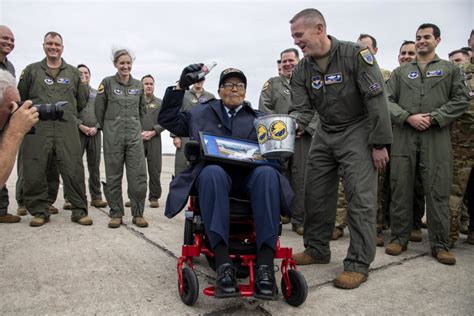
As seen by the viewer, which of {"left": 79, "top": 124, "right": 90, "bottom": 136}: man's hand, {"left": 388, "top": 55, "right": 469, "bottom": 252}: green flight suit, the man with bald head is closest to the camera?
{"left": 388, "top": 55, "right": 469, "bottom": 252}: green flight suit

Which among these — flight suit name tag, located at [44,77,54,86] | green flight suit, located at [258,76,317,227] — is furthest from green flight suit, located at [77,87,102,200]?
green flight suit, located at [258,76,317,227]

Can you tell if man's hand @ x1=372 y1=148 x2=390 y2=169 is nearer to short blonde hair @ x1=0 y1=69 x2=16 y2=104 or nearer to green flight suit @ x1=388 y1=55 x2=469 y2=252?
green flight suit @ x1=388 y1=55 x2=469 y2=252

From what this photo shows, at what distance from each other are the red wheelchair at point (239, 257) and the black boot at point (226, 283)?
0.05 metres

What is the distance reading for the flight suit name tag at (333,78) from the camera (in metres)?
2.75

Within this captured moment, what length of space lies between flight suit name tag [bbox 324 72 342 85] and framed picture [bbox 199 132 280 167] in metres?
0.75

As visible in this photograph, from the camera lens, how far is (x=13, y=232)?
3.70 m

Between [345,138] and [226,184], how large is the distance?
1.11 metres

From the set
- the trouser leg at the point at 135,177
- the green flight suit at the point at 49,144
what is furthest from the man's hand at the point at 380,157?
the green flight suit at the point at 49,144

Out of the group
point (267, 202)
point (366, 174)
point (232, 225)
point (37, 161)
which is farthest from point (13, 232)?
point (366, 174)

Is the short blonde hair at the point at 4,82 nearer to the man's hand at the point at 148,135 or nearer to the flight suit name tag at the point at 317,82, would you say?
the flight suit name tag at the point at 317,82

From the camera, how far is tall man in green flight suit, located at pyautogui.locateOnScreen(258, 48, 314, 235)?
4.18 metres

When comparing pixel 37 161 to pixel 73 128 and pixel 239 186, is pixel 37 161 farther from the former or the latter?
pixel 239 186

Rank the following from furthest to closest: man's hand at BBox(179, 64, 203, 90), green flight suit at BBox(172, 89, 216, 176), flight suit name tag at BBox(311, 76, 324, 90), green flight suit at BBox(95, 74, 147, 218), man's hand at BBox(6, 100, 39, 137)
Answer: green flight suit at BBox(172, 89, 216, 176), green flight suit at BBox(95, 74, 147, 218), flight suit name tag at BBox(311, 76, 324, 90), man's hand at BBox(179, 64, 203, 90), man's hand at BBox(6, 100, 39, 137)

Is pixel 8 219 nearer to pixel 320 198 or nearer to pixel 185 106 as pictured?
pixel 185 106
